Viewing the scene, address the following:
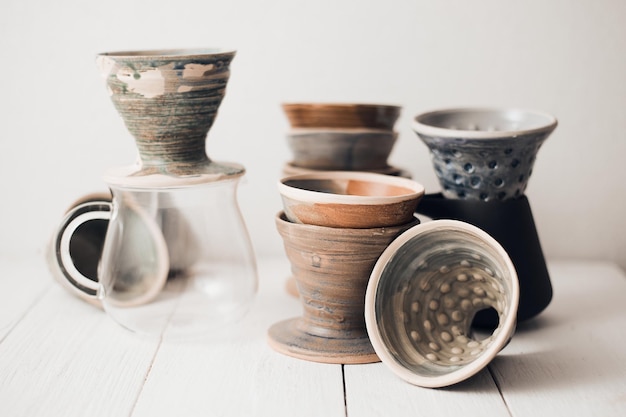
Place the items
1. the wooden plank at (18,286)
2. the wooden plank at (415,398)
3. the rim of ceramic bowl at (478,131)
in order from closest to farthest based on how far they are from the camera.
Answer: the wooden plank at (415,398)
the rim of ceramic bowl at (478,131)
the wooden plank at (18,286)

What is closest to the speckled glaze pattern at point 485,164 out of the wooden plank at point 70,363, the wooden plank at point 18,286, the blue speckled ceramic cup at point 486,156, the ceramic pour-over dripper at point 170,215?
the blue speckled ceramic cup at point 486,156

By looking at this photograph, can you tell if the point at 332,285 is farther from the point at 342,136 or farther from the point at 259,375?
the point at 342,136

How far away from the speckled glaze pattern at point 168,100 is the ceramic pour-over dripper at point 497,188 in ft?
0.73

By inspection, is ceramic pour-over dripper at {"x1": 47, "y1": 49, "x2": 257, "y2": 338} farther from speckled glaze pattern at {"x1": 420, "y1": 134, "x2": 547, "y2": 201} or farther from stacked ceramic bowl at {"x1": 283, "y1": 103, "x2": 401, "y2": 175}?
speckled glaze pattern at {"x1": 420, "y1": 134, "x2": 547, "y2": 201}

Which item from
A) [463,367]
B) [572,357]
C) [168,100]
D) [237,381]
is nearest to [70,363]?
[237,381]

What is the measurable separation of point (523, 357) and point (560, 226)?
39cm

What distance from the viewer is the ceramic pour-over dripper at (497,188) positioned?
2.45ft

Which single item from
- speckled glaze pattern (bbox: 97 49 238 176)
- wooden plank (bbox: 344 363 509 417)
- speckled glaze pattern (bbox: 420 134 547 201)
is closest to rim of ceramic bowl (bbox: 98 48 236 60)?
speckled glaze pattern (bbox: 97 49 238 176)

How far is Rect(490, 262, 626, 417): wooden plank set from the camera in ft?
2.10

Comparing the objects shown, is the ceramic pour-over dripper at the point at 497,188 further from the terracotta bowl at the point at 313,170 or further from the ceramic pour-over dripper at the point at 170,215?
the ceramic pour-over dripper at the point at 170,215

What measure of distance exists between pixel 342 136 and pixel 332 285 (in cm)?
21

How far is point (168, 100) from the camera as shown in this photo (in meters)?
0.72

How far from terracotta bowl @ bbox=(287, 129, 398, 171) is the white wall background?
0.17 m

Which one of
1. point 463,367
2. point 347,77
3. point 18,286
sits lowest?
point 18,286
